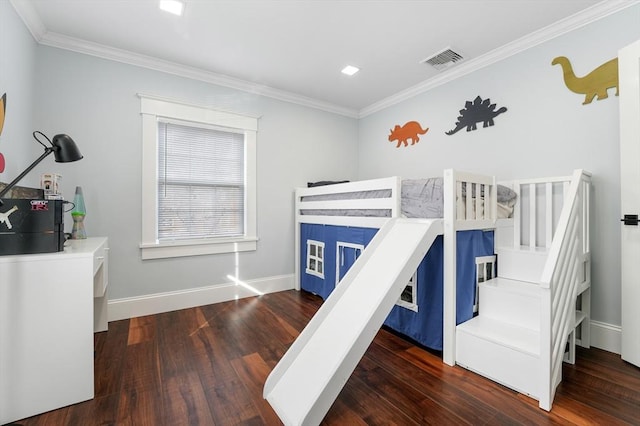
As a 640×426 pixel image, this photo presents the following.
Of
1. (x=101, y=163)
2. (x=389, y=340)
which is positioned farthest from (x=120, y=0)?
(x=389, y=340)

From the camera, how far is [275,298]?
125 inches

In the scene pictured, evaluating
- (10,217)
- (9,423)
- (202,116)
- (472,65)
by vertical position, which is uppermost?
(472,65)

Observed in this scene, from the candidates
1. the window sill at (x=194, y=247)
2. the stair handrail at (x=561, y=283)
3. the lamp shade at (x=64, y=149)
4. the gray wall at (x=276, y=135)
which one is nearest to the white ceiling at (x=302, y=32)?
the gray wall at (x=276, y=135)

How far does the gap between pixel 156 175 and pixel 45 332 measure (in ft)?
5.34

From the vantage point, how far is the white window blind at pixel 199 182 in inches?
111

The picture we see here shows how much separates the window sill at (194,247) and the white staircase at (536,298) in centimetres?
223

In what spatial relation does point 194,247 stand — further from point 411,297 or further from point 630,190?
point 630,190

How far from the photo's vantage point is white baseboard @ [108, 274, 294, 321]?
2.59 m

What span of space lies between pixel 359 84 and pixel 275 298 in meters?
2.58

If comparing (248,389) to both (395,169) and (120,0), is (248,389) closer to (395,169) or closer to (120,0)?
(120,0)

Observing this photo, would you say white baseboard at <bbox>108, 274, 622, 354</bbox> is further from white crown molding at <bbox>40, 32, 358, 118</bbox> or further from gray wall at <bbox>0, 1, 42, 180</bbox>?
white crown molding at <bbox>40, 32, 358, 118</bbox>

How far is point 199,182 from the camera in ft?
9.75

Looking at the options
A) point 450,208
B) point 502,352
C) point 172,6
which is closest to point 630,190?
point 450,208

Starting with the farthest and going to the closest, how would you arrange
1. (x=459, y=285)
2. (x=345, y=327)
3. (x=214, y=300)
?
(x=214, y=300)
(x=459, y=285)
(x=345, y=327)
